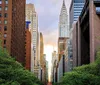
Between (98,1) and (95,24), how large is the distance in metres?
5.18

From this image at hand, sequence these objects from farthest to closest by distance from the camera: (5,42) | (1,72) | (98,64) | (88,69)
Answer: (5,42)
(88,69)
(98,64)
(1,72)

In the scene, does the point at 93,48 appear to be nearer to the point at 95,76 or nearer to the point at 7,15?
the point at 95,76

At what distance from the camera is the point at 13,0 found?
122m

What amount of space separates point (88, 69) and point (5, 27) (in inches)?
2293

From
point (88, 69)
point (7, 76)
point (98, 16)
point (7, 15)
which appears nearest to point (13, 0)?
point (7, 15)

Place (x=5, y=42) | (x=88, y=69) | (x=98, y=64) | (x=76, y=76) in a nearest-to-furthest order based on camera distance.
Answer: (x=98, y=64), (x=76, y=76), (x=88, y=69), (x=5, y=42)

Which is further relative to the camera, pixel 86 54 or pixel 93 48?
pixel 86 54

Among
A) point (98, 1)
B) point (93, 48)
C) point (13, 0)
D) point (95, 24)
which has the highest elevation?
point (13, 0)

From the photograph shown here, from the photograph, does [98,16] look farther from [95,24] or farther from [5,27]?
[5,27]

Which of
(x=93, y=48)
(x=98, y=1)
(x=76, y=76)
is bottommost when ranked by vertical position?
(x=76, y=76)

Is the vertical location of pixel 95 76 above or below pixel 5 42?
below

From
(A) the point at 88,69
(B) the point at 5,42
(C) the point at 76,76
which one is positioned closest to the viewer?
(C) the point at 76,76

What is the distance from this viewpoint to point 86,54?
9781 centimetres

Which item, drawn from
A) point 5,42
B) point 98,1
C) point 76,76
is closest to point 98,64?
point 76,76
